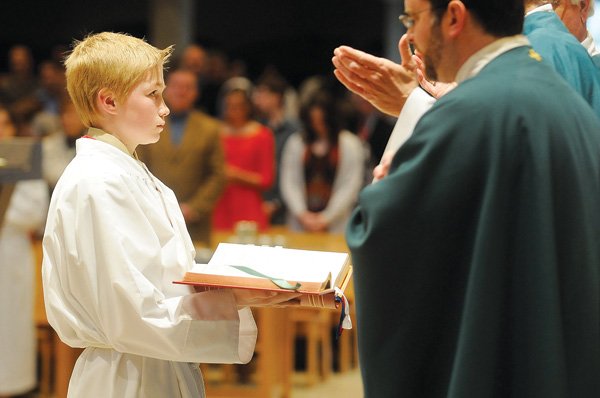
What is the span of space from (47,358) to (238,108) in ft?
6.70

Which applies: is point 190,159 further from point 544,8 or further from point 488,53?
point 488,53

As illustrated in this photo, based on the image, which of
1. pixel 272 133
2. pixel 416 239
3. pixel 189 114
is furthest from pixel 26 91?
pixel 416 239

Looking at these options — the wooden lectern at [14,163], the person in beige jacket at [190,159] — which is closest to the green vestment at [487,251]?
the wooden lectern at [14,163]

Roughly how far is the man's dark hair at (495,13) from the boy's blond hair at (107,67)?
74cm

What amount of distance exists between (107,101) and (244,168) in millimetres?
4425

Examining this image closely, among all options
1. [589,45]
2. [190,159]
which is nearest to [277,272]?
[589,45]

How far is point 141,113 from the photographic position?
95.0 inches

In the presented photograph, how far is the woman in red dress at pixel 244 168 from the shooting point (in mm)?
6754

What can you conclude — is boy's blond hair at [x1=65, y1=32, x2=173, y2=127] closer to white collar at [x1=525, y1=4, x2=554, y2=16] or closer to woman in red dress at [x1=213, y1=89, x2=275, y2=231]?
white collar at [x1=525, y1=4, x2=554, y2=16]

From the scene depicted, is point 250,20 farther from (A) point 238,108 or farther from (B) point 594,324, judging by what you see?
(B) point 594,324

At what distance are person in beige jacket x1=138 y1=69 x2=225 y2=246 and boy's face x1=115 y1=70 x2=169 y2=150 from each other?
11.8 ft

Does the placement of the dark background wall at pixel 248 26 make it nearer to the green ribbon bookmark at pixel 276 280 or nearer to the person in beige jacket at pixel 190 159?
the person in beige jacket at pixel 190 159

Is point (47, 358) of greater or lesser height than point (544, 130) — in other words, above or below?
below

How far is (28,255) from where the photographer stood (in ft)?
17.7
